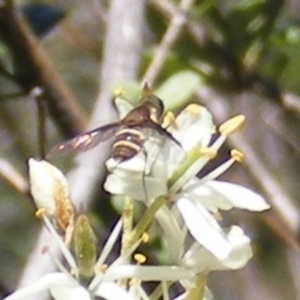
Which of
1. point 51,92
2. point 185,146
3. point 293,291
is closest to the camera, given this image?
point 185,146

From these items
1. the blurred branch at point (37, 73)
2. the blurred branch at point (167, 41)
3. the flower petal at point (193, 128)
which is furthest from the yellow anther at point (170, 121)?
the blurred branch at point (37, 73)

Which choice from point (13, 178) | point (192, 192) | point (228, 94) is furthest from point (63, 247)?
point (228, 94)

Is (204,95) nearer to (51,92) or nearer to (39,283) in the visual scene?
(51,92)

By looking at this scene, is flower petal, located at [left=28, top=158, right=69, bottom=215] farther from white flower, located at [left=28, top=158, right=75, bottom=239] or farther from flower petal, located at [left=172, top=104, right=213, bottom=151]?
flower petal, located at [left=172, top=104, right=213, bottom=151]

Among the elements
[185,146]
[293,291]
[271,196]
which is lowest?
[293,291]

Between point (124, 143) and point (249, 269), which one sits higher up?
point (124, 143)

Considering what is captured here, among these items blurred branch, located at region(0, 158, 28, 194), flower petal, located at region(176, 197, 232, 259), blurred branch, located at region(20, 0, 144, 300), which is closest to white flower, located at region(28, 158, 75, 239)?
flower petal, located at region(176, 197, 232, 259)

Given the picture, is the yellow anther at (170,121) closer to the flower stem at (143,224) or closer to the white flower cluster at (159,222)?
the white flower cluster at (159,222)

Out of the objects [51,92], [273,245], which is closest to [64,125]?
[51,92]
